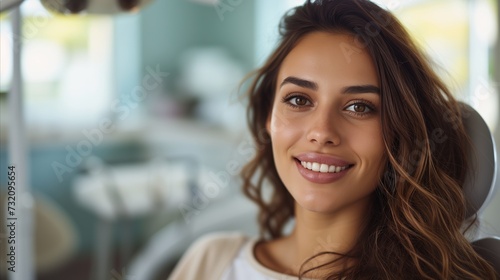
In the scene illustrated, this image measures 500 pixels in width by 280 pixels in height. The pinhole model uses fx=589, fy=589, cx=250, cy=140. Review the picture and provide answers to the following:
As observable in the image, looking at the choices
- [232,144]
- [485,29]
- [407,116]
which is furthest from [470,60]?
[407,116]

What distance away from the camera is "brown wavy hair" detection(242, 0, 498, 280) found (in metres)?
0.94

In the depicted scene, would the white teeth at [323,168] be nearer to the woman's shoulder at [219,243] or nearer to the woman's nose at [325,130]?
the woman's nose at [325,130]

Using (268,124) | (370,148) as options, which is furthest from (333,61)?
(268,124)

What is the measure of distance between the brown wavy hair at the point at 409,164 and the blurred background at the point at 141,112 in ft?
6.06

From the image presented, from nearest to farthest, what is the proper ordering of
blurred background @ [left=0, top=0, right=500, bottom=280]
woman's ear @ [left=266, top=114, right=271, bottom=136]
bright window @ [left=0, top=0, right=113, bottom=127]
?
woman's ear @ [left=266, top=114, right=271, bottom=136]
blurred background @ [left=0, top=0, right=500, bottom=280]
bright window @ [left=0, top=0, right=113, bottom=127]

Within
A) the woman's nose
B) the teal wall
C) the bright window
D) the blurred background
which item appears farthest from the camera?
the teal wall

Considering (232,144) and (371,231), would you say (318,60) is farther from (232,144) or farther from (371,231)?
(232,144)

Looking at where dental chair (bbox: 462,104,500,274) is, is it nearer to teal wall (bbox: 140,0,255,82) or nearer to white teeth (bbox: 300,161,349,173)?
white teeth (bbox: 300,161,349,173)

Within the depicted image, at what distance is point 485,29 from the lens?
2672 millimetres

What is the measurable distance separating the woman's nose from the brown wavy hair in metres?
0.08

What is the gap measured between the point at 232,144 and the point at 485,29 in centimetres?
160

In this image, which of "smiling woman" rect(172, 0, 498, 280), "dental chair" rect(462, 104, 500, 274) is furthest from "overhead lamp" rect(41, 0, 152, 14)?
"dental chair" rect(462, 104, 500, 274)

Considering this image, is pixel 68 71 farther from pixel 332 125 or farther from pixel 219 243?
pixel 332 125

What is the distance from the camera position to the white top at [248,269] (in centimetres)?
110
